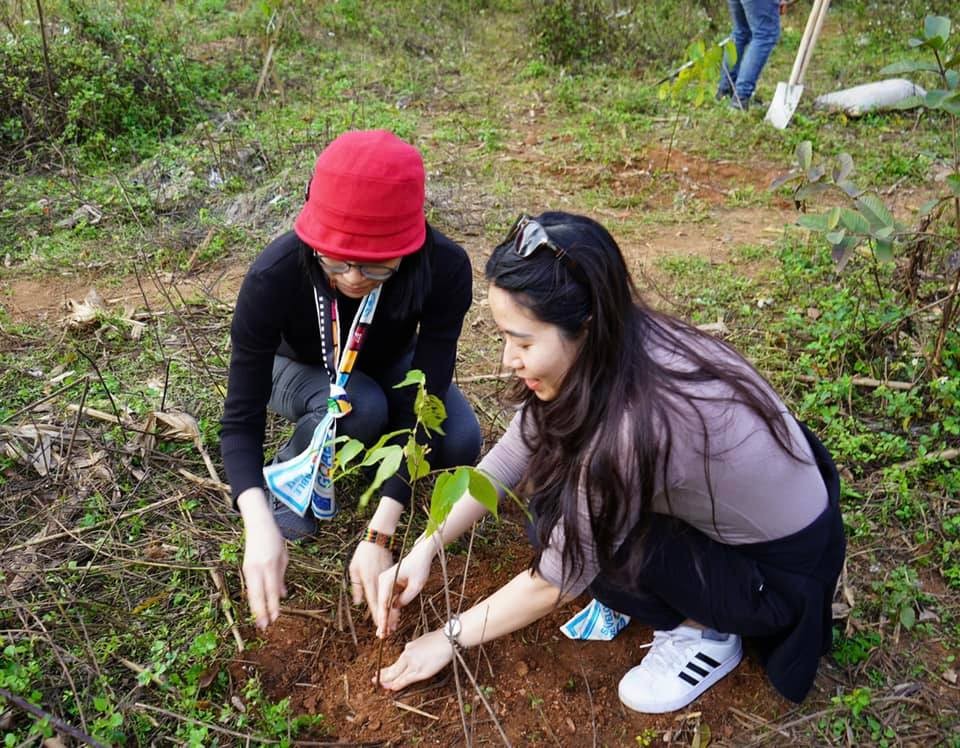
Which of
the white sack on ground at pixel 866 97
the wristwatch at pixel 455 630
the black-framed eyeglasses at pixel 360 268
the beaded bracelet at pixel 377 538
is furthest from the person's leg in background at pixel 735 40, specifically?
the wristwatch at pixel 455 630

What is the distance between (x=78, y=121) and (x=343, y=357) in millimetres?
3817

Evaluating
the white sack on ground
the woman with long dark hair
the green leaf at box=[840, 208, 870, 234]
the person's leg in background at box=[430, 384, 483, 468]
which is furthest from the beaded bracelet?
the white sack on ground

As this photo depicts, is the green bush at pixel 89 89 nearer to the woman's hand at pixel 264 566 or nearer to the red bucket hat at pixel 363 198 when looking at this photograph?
→ the red bucket hat at pixel 363 198

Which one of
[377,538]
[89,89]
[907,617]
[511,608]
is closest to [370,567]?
[377,538]

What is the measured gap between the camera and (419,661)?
1.81 m

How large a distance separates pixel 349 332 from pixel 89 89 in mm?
3766

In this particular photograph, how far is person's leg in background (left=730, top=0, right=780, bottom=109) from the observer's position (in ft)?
18.3

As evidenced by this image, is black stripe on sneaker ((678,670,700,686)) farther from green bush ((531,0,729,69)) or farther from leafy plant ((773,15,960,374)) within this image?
green bush ((531,0,729,69))

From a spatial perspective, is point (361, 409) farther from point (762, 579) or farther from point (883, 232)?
point (883, 232)

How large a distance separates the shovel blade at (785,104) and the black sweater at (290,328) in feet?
14.0

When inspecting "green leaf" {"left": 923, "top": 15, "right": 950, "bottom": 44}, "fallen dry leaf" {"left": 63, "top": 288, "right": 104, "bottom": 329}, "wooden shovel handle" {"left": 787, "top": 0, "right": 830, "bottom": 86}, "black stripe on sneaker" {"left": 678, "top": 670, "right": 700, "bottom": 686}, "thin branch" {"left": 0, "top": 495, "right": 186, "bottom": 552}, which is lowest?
"fallen dry leaf" {"left": 63, "top": 288, "right": 104, "bottom": 329}

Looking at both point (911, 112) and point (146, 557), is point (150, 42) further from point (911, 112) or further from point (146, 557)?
point (911, 112)

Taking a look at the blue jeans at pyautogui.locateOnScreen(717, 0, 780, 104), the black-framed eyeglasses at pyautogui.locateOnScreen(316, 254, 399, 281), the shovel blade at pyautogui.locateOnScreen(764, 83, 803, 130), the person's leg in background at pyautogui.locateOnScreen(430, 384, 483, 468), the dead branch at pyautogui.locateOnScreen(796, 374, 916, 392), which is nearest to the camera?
the black-framed eyeglasses at pyautogui.locateOnScreen(316, 254, 399, 281)

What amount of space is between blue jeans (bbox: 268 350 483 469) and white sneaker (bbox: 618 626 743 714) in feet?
2.56
